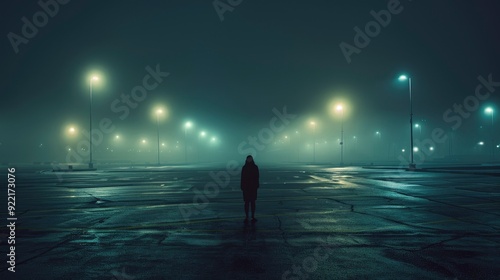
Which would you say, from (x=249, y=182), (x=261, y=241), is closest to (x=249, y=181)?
(x=249, y=182)

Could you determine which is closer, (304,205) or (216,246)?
(216,246)

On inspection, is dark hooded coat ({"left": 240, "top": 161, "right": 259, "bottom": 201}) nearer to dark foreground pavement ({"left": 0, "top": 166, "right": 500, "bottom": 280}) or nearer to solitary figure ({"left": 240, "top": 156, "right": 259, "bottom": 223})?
solitary figure ({"left": 240, "top": 156, "right": 259, "bottom": 223})

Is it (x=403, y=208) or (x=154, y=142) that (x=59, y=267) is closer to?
(x=403, y=208)

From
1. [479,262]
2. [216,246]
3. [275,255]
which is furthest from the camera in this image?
[216,246]

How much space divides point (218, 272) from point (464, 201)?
40.4 feet

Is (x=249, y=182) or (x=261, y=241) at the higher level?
(x=249, y=182)

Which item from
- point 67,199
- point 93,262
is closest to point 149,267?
point 93,262

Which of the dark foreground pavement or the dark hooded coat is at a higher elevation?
the dark hooded coat

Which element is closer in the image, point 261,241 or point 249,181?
point 261,241

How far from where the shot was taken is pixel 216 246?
8.09 meters

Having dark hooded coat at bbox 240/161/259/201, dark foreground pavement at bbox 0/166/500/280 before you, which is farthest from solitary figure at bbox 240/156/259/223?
dark foreground pavement at bbox 0/166/500/280

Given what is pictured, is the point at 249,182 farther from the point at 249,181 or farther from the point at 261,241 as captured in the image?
the point at 261,241

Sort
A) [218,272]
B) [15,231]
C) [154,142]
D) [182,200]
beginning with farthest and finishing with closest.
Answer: [154,142] < [182,200] < [15,231] < [218,272]

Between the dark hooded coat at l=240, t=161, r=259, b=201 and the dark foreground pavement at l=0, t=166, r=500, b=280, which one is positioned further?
the dark hooded coat at l=240, t=161, r=259, b=201
